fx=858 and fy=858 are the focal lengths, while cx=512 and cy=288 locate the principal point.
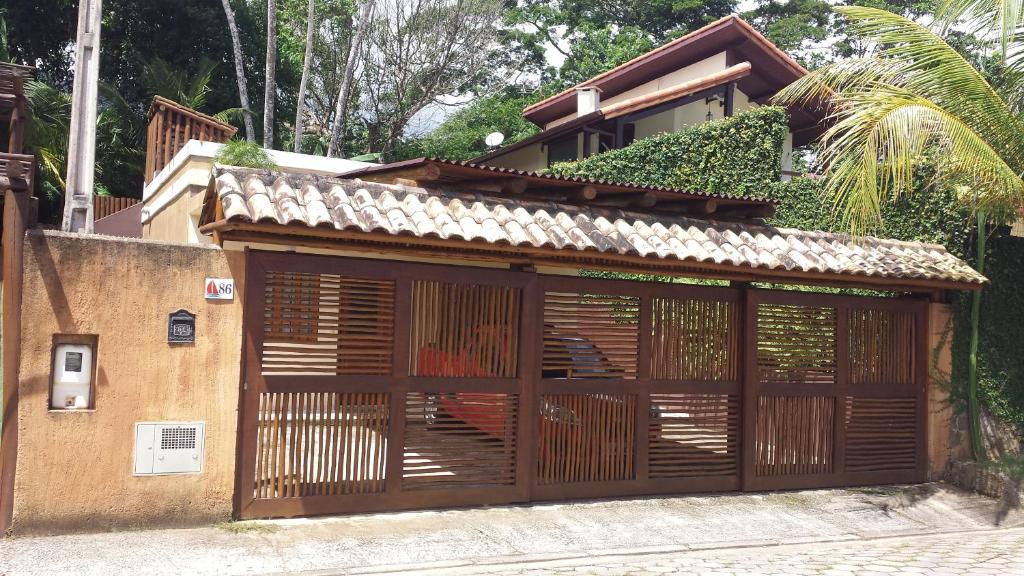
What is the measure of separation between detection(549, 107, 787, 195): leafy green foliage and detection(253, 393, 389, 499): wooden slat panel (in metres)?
10.2

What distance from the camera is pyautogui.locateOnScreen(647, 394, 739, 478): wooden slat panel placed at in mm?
8578

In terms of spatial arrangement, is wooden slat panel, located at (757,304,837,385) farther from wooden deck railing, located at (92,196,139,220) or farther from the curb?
wooden deck railing, located at (92,196,139,220)

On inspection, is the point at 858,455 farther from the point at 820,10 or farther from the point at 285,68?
the point at 820,10

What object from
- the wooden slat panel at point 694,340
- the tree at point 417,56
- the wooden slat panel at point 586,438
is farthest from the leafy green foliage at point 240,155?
the tree at point 417,56

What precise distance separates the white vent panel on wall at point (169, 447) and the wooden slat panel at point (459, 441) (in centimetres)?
171

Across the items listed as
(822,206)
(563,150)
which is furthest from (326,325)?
(563,150)

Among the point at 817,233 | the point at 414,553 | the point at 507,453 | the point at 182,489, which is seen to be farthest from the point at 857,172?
the point at 182,489

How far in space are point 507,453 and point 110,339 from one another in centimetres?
348

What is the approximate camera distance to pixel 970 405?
1000 centimetres

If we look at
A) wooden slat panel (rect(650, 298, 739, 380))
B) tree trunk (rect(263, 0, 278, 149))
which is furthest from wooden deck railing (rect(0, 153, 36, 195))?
tree trunk (rect(263, 0, 278, 149))

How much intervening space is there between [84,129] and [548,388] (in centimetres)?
495

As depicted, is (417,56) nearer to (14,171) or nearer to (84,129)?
(84,129)

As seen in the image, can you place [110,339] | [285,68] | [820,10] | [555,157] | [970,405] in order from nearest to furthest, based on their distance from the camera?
[110,339], [970,405], [555,157], [285,68], [820,10]

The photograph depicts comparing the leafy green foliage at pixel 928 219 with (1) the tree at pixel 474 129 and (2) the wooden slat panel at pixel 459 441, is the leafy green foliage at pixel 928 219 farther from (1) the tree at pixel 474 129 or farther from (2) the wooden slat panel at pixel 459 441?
(1) the tree at pixel 474 129
